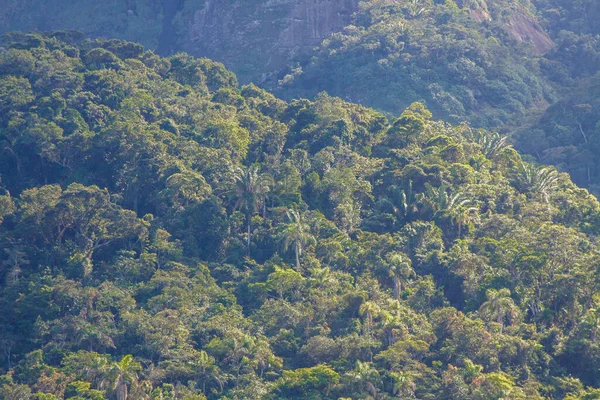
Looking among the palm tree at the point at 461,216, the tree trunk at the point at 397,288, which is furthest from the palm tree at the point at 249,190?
the palm tree at the point at 461,216

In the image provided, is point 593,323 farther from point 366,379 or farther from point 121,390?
point 121,390

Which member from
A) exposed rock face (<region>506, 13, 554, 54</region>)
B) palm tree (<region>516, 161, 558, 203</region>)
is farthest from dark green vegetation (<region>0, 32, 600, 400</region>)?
exposed rock face (<region>506, 13, 554, 54</region>)

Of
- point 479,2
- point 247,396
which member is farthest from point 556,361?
point 479,2

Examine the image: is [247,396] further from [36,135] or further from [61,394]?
[36,135]

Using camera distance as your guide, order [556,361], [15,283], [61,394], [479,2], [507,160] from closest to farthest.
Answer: [61,394] → [556,361] → [15,283] → [507,160] → [479,2]

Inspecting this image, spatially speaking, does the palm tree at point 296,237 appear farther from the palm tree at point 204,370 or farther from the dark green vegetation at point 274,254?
the palm tree at point 204,370

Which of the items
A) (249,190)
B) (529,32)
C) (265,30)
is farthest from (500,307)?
(529,32)
